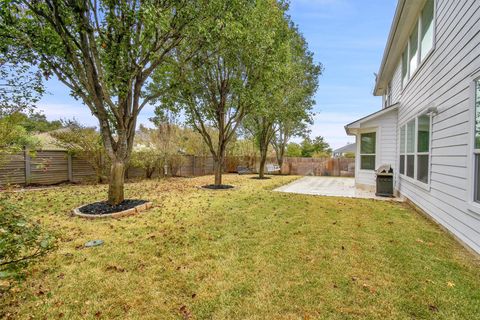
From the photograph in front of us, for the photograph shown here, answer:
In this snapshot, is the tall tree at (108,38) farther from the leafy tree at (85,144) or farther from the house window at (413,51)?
the house window at (413,51)

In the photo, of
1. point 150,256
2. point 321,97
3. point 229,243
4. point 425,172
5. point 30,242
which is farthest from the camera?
point 321,97

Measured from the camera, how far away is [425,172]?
5.48m

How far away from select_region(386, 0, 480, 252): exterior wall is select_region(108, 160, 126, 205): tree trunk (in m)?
6.61

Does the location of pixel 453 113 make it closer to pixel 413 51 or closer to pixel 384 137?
pixel 413 51

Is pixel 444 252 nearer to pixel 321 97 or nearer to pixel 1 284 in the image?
pixel 1 284

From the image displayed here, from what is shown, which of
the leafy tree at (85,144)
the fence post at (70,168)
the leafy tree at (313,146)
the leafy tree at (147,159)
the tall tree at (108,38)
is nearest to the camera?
the tall tree at (108,38)

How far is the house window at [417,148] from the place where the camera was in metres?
5.48

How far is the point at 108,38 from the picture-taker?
532cm

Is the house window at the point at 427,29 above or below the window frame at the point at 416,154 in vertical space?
above

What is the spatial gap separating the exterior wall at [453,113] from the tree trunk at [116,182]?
661cm

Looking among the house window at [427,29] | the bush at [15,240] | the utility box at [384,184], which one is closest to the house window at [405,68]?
the house window at [427,29]

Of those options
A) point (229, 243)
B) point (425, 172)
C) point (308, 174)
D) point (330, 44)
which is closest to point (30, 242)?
point (229, 243)

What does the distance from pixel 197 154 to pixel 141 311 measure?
51.4 ft

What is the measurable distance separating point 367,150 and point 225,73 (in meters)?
6.43
